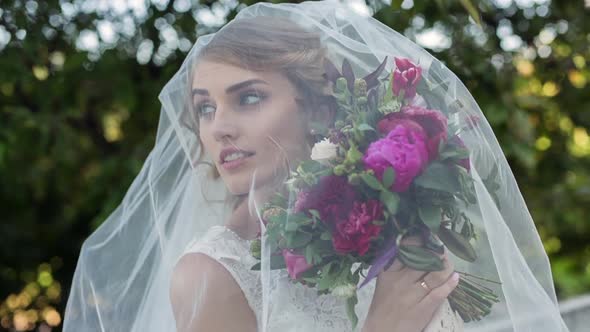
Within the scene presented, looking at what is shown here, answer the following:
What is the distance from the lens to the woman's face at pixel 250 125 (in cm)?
162

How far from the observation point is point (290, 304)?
5.20 feet

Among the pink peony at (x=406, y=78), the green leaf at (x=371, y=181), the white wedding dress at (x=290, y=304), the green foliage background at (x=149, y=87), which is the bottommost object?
the green foliage background at (x=149, y=87)

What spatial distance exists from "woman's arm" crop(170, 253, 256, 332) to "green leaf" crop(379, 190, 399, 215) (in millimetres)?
346

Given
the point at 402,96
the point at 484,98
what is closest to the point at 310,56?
the point at 402,96

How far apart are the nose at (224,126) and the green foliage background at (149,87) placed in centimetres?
124

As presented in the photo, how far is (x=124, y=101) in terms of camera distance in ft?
10.6

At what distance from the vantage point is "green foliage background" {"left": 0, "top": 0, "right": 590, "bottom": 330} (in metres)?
3.13

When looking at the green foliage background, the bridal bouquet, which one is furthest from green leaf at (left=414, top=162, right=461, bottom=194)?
the green foliage background

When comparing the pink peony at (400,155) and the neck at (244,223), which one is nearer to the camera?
the pink peony at (400,155)

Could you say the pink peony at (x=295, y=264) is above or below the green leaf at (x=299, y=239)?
below

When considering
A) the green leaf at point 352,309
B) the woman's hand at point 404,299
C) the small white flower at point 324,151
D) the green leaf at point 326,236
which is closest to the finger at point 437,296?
the woman's hand at point 404,299

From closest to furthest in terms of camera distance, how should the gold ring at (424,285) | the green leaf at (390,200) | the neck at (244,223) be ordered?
the green leaf at (390,200) → the gold ring at (424,285) → the neck at (244,223)

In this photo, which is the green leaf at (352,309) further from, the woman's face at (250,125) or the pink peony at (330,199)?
the woman's face at (250,125)

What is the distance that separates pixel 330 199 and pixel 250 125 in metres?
0.25
